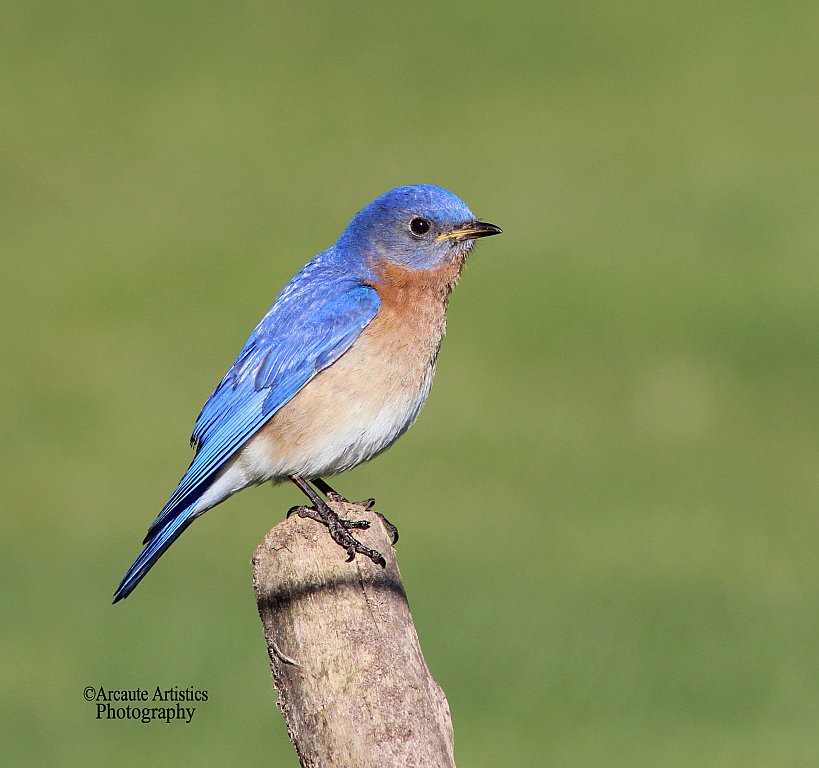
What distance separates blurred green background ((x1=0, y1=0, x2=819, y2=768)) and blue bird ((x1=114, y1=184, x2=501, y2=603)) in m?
5.06

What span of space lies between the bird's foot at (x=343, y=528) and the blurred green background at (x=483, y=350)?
5499mm

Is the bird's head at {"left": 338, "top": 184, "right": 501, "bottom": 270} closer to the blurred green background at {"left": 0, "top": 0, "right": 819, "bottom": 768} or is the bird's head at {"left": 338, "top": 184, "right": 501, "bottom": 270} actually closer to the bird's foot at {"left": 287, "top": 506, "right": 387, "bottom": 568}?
the bird's foot at {"left": 287, "top": 506, "right": 387, "bottom": 568}

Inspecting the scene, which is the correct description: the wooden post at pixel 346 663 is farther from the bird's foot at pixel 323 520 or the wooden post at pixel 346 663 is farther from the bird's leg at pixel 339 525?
the bird's foot at pixel 323 520

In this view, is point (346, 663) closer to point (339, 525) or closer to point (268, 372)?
point (339, 525)

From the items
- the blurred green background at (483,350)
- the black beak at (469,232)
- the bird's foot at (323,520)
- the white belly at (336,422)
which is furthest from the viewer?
the blurred green background at (483,350)

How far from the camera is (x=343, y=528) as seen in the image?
5902mm

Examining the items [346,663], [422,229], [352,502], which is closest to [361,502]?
[352,502]

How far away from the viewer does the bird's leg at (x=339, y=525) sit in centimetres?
562

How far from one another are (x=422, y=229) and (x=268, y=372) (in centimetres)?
95

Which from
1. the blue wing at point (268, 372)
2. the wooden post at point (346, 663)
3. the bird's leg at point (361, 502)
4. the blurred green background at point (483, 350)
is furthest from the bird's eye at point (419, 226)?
the blurred green background at point (483, 350)

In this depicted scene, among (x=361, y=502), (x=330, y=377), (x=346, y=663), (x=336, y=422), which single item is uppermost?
(x=330, y=377)

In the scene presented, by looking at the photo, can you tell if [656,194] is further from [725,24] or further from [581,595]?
[581,595]

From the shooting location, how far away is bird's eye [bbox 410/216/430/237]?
710 cm

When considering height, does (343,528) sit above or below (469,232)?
below
